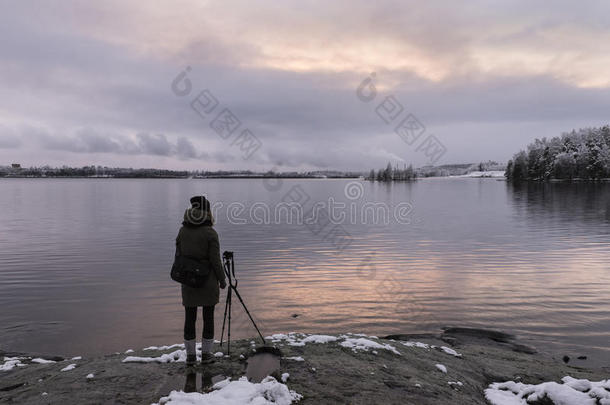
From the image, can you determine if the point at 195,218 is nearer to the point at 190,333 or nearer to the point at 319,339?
the point at 190,333

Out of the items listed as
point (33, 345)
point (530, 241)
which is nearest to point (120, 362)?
point (33, 345)

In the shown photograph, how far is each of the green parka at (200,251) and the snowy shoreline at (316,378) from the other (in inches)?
63.4

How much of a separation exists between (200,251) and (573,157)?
677 ft

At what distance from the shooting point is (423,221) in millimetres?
53281

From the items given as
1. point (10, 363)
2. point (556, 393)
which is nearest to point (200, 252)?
point (10, 363)

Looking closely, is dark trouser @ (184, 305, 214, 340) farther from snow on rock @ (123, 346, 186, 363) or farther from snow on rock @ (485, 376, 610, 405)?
snow on rock @ (485, 376, 610, 405)

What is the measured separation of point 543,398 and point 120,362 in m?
9.53

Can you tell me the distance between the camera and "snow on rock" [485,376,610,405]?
25.2ft

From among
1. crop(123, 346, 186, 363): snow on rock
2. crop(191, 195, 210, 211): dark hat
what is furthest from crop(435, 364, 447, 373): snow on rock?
crop(191, 195, 210, 211): dark hat

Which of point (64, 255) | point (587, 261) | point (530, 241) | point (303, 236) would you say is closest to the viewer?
point (587, 261)

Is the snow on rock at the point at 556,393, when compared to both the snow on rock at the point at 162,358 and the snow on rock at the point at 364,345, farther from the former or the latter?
the snow on rock at the point at 162,358

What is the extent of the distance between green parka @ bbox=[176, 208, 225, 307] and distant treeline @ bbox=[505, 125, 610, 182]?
662ft

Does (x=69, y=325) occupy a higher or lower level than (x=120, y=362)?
lower

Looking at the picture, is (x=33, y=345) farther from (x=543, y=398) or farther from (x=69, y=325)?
(x=543, y=398)
